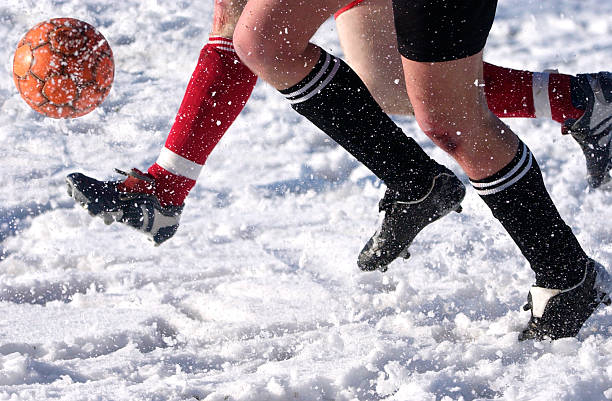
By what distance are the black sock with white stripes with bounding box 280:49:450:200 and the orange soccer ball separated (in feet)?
5.52

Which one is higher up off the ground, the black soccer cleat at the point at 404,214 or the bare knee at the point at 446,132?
the bare knee at the point at 446,132

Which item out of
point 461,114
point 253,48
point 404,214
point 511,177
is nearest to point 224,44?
point 253,48

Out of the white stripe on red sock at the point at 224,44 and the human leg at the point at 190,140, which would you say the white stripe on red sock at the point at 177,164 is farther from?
the white stripe on red sock at the point at 224,44

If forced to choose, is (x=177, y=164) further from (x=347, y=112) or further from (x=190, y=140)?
(x=347, y=112)

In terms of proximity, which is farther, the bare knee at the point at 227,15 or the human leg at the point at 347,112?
the bare knee at the point at 227,15

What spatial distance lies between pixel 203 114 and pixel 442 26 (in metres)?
1.00

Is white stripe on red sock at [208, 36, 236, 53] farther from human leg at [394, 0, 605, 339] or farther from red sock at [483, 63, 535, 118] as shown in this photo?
red sock at [483, 63, 535, 118]

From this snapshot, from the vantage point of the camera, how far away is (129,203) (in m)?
2.43

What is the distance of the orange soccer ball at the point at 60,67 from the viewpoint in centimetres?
341

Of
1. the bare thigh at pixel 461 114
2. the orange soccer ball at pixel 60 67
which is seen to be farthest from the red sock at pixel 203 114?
the orange soccer ball at pixel 60 67

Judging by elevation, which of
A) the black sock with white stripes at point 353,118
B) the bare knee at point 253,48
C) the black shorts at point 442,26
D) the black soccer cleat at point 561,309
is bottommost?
the black soccer cleat at point 561,309

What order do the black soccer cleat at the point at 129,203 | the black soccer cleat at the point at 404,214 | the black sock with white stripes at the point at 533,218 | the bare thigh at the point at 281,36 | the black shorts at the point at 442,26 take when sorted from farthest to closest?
the black soccer cleat at the point at 129,203, the black soccer cleat at the point at 404,214, the black sock with white stripes at the point at 533,218, the bare thigh at the point at 281,36, the black shorts at the point at 442,26

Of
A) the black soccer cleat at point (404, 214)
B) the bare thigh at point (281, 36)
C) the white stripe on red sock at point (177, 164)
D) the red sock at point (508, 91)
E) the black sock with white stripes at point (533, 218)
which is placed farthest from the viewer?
the red sock at point (508, 91)

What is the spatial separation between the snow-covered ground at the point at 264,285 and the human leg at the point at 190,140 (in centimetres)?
31
